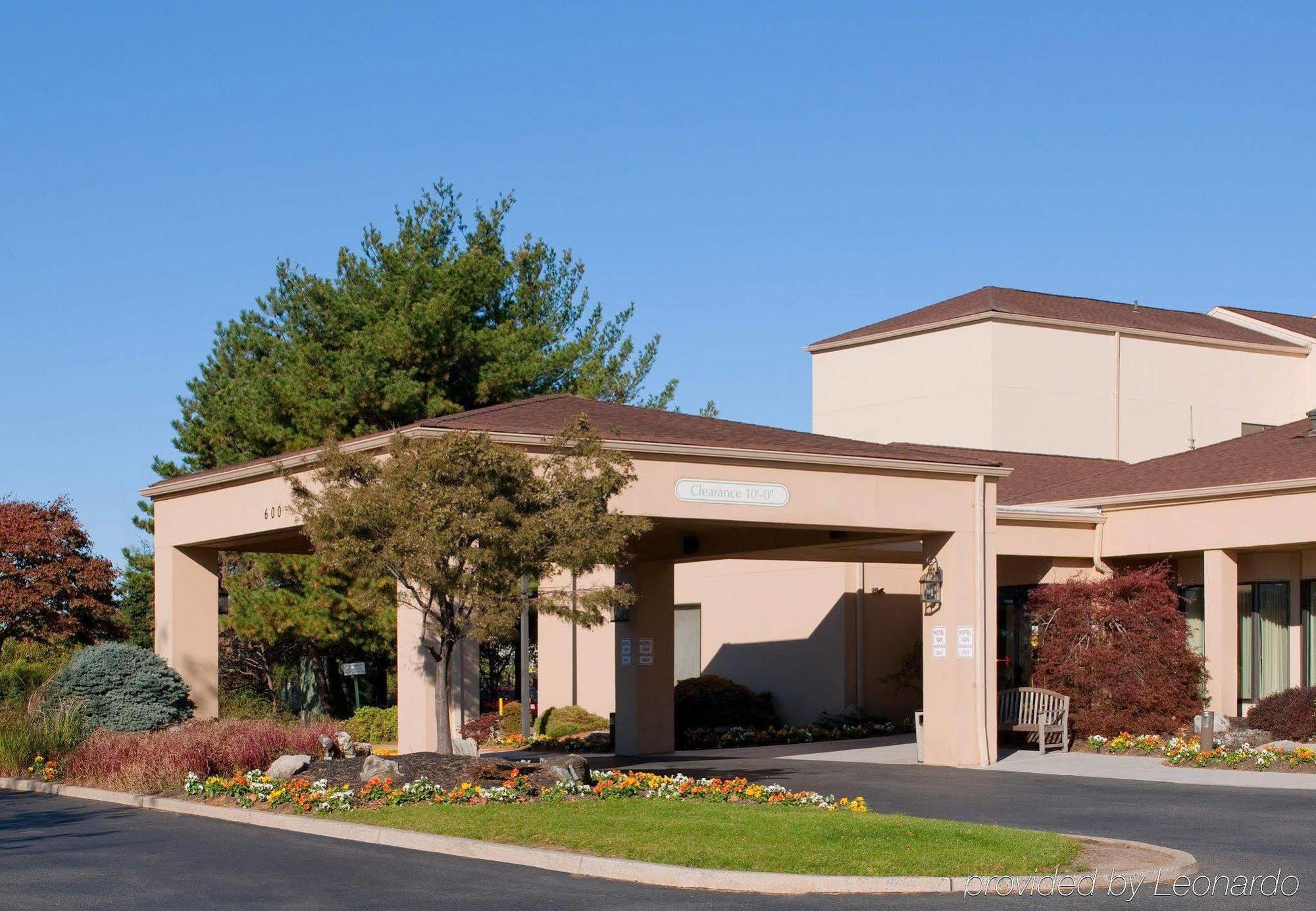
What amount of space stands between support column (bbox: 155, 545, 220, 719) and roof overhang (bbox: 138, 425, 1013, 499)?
3.87ft

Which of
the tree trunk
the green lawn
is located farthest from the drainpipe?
the green lawn

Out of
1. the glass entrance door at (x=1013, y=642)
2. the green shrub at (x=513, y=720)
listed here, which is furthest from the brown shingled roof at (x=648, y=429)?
the green shrub at (x=513, y=720)

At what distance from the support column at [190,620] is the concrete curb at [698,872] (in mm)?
10214

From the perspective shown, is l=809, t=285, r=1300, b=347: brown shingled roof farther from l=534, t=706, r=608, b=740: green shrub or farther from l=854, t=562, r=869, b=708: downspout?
l=534, t=706, r=608, b=740: green shrub

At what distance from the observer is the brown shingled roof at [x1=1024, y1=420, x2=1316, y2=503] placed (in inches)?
1045

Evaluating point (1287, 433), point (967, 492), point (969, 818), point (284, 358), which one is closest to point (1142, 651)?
point (967, 492)

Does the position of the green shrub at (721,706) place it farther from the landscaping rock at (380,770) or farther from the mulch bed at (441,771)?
the landscaping rock at (380,770)

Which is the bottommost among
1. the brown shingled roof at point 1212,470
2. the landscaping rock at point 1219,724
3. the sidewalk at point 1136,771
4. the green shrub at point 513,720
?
the green shrub at point 513,720

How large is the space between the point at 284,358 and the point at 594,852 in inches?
1082

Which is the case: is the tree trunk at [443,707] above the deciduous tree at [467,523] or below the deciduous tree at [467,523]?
below

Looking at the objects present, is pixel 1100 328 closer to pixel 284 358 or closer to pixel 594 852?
pixel 284 358

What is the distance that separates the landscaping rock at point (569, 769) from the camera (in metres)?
16.8

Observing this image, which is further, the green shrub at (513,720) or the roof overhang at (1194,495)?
the green shrub at (513,720)

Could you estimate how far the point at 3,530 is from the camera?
34312 millimetres
